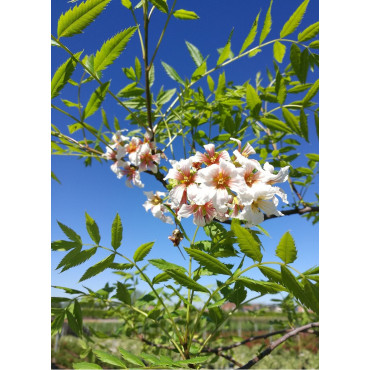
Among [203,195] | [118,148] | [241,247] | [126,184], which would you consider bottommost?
[241,247]

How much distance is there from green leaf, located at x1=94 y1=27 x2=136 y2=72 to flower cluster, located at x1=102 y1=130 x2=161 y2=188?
0.39 metres

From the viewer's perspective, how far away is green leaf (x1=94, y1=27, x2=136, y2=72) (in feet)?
1.98

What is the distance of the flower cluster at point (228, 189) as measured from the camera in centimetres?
59

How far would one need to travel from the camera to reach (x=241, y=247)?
19.2 inches

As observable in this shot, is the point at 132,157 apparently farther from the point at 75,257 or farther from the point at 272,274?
the point at 272,274

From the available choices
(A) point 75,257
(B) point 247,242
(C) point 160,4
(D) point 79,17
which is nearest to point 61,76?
(D) point 79,17

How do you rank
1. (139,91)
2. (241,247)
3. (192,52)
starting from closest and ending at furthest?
(241,247) < (139,91) < (192,52)

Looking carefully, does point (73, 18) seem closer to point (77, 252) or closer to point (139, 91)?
point (139, 91)

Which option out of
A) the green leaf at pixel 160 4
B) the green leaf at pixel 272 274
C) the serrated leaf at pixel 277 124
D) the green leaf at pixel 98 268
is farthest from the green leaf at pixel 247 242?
the green leaf at pixel 160 4

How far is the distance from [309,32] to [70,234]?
73cm

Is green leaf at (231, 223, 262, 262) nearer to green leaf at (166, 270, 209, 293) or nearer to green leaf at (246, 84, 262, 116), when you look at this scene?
green leaf at (166, 270, 209, 293)

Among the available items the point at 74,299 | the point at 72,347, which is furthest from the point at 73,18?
the point at 72,347
